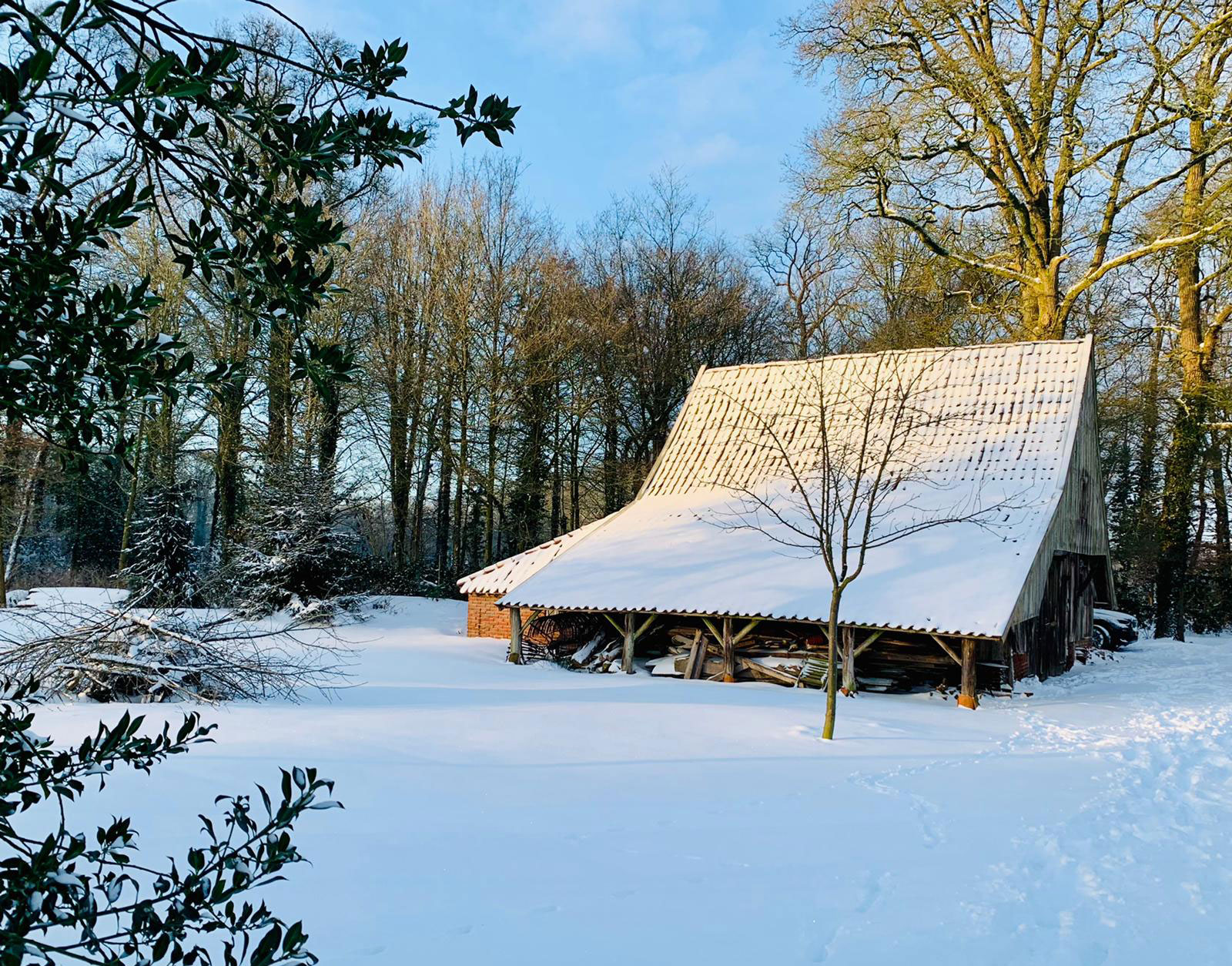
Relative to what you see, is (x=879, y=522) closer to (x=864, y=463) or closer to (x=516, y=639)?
(x=864, y=463)

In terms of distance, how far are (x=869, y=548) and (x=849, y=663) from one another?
1.71 meters

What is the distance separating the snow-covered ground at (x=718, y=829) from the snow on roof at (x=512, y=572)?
6270mm

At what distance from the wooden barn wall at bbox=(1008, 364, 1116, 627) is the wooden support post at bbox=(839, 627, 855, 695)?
204cm

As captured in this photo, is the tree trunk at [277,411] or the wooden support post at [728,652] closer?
the wooden support post at [728,652]

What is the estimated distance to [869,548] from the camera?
11625 millimetres

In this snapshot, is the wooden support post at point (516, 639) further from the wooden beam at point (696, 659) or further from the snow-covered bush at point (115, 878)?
the snow-covered bush at point (115, 878)

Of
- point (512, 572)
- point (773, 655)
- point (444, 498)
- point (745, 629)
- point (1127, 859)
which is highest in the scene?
point (444, 498)

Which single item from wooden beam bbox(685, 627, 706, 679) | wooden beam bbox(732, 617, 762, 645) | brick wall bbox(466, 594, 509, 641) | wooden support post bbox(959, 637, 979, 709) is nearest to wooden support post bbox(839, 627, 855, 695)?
wooden beam bbox(732, 617, 762, 645)

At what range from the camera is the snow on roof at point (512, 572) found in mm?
16781

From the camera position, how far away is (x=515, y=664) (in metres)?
14.4

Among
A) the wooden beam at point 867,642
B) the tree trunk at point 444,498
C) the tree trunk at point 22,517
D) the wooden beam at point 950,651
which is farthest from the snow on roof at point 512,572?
the tree trunk at point 22,517

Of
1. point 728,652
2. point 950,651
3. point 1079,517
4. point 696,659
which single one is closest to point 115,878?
point 950,651

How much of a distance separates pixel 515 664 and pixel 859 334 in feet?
61.2

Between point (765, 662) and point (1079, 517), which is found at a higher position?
point (1079, 517)
